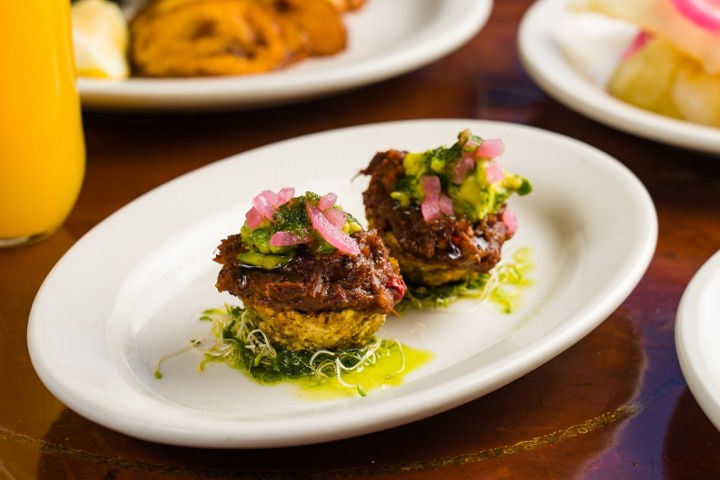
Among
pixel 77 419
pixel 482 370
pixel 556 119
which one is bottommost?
pixel 556 119

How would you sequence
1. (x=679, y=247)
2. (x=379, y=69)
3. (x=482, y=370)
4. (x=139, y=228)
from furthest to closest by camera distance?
(x=379, y=69), (x=679, y=247), (x=139, y=228), (x=482, y=370)

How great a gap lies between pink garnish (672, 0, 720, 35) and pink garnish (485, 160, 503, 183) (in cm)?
129

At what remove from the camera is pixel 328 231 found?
2186 millimetres

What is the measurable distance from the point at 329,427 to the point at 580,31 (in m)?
2.70

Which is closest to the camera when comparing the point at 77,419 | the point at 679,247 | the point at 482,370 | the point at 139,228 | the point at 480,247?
the point at 482,370

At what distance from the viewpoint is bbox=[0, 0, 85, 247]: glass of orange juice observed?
260cm

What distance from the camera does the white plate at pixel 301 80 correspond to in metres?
3.44

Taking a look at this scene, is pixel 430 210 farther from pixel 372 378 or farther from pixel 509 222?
pixel 372 378

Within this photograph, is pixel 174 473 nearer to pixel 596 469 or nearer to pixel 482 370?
pixel 482 370

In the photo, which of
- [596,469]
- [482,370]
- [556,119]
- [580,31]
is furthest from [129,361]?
[580,31]

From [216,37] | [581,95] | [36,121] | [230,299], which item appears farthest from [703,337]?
[216,37]

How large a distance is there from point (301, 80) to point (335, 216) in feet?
4.61

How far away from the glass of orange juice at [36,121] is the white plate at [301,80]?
0.52 m

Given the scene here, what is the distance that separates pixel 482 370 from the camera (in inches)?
79.0
